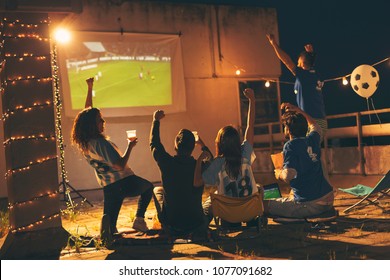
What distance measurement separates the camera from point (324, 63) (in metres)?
26.4

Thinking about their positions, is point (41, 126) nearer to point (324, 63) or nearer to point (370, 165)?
point (370, 165)

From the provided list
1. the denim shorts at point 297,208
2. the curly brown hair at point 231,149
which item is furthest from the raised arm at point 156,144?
the denim shorts at point 297,208

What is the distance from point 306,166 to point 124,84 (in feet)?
23.7

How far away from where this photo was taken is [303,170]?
4.44 meters

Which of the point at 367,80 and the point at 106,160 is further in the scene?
the point at 367,80

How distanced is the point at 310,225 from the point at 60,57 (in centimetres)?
761

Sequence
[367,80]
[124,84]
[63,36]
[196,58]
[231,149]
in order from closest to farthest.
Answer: [231,149], [367,80], [63,36], [124,84], [196,58]

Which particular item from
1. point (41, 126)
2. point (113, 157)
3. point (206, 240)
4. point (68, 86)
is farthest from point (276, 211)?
point (68, 86)

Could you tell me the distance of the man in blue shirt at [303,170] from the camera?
4418 millimetres

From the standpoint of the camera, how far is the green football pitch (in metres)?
10.6

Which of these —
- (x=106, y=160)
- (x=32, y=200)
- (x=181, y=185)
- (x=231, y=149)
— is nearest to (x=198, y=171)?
(x=181, y=185)

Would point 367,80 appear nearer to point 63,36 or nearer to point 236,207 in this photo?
point 236,207

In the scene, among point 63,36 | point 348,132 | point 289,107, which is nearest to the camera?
point 289,107

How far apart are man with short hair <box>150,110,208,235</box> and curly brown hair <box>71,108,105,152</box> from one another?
1.81 ft
